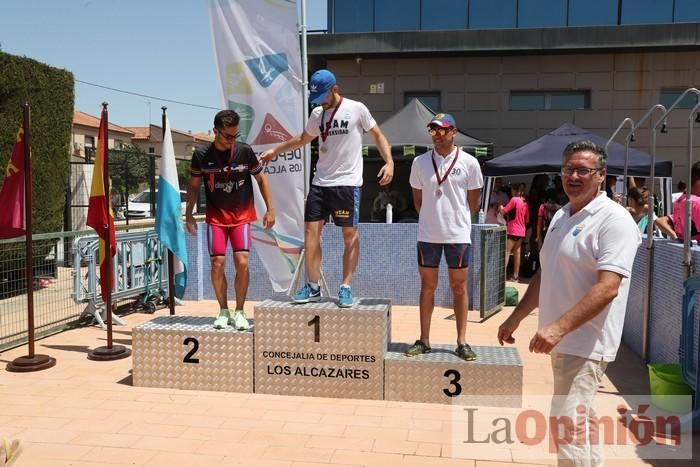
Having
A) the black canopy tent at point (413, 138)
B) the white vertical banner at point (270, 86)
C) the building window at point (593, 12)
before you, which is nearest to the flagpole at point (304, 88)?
the white vertical banner at point (270, 86)

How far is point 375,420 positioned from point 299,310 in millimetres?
1047

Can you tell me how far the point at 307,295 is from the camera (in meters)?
5.05

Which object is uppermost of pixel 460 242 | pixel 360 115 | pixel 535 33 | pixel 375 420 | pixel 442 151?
pixel 535 33

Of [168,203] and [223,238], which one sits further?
[168,203]

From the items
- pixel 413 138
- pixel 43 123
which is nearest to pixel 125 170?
pixel 43 123

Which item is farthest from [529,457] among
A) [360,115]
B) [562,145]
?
[562,145]

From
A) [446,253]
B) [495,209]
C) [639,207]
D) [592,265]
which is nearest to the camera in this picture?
[592,265]

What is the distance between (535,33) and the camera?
46.9ft

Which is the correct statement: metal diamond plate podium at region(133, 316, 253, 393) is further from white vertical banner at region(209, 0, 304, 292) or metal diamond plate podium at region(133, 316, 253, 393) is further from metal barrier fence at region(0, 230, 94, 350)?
white vertical banner at region(209, 0, 304, 292)

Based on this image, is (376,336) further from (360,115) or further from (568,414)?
(568,414)

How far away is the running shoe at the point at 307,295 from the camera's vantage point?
5008mm

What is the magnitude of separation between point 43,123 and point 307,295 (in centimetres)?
756

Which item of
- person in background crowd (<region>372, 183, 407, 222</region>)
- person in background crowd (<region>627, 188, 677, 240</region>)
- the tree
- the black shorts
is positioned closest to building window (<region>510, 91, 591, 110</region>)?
person in background crowd (<region>372, 183, 407, 222</region>)

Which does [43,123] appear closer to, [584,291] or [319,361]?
[319,361]
